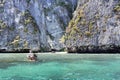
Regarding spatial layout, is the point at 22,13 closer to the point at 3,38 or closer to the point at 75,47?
the point at 3,38

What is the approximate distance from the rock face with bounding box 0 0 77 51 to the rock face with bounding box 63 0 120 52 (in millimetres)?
12967

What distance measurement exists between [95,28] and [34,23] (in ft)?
88.9

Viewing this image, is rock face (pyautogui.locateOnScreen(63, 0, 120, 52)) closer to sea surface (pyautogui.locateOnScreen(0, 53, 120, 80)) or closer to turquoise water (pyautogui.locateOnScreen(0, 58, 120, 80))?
sea surface (pyautogui.locateOnScreen(0, 53, 120, 80))

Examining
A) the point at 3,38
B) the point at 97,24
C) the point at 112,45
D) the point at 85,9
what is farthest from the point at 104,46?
the point at 3,38

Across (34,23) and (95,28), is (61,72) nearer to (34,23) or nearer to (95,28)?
(95,28)

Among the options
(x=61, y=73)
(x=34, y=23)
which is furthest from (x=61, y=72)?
(x=34, y=23)

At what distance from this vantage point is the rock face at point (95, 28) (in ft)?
282

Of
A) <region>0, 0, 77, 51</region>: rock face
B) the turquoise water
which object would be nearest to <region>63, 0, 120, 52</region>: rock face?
<region>0, 0, 77, 51</region>: rock face

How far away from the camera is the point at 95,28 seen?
9081 cm

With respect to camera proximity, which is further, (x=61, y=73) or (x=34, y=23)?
(x=34, y=23)

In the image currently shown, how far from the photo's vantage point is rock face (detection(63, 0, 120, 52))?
8605 cm

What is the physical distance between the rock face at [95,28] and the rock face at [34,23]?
13.0 metres

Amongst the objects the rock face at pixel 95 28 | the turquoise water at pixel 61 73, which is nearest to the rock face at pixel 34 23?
the rock face at pixel 95 28

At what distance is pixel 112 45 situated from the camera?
84.2 m
